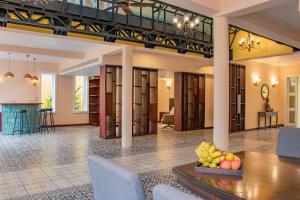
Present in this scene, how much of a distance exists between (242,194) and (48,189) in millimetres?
3200

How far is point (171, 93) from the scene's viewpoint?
1509 centimetres

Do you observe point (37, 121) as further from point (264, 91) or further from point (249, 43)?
point (264, 91)

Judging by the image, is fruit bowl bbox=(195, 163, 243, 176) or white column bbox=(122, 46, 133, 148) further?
white column bbox=(122, 46, 133, 148)

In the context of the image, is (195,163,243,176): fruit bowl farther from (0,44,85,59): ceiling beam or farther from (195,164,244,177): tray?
(0,44,85,59): ceiling beam

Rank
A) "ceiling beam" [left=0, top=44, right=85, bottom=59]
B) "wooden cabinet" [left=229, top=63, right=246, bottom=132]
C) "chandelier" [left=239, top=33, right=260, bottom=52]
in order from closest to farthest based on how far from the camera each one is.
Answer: "ceiling beam" [left=0, top=44, right=85, bottom=59]
"chandelier" [left=239, top=33, right=260, bottom=52]
"wooden cabinet" [left=229, top=63, right=246, bottom=132]

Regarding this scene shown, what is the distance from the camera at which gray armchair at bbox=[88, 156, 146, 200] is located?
3.83ft

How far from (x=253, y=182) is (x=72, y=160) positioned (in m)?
4.60

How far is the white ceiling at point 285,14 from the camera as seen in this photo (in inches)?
196

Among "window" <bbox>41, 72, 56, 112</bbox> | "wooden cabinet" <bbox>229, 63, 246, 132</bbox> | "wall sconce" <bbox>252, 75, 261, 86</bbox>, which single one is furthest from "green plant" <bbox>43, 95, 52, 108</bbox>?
"wall sconce" <bbox>252, 75, 261, 86</bbox>

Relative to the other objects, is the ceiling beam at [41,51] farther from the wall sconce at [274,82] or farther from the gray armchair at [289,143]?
the wall sconce at [274,82]

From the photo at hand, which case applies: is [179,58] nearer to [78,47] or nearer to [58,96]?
[78,47]

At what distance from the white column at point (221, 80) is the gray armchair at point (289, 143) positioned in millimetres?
1609

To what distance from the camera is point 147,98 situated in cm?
945

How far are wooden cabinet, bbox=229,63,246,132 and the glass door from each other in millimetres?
3072
